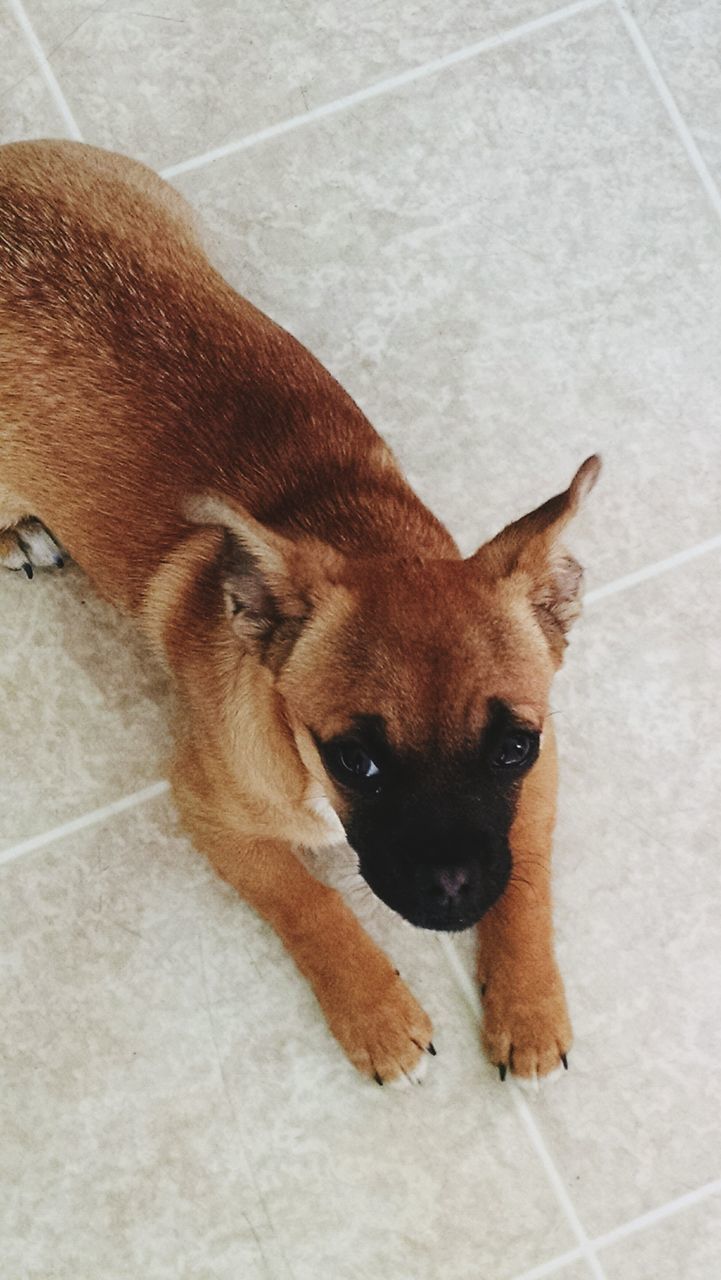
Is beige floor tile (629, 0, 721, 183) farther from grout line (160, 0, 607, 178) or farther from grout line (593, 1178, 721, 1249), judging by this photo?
grout line (593, 1178, 721, 1249)

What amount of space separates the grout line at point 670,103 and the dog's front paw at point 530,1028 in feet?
6.53

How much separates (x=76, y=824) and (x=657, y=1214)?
1.59 m

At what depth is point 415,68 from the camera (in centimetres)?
311

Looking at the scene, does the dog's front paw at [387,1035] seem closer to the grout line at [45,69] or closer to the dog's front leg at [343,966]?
the dog's front leg at [343,966]

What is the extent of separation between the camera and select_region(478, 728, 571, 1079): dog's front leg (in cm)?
258

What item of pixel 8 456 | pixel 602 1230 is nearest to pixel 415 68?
pixel 8 456

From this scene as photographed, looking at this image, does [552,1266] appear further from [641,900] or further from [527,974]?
[641,900]

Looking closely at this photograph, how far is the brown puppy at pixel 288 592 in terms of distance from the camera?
74.7 inches

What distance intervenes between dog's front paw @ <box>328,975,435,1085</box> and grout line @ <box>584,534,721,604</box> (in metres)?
1.03

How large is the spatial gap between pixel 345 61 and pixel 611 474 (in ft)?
4.28

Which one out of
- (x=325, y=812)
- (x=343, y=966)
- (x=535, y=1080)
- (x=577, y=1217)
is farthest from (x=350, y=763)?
(x=577, y=1217)

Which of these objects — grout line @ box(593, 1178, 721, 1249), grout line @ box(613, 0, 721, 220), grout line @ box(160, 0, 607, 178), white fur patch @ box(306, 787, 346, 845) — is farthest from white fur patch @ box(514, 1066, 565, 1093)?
grout line @ box(160, 0, 607, 178)

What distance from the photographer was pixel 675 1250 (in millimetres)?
2625

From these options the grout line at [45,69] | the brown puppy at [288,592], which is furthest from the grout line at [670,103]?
the grout line at [45,69]
